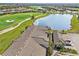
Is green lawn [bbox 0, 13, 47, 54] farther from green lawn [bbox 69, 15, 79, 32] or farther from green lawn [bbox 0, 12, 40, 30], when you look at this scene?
green lawn [bbox 69, 15, 79, 32]

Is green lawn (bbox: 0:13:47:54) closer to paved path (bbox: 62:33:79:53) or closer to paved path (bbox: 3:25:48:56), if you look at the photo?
paved path (bbox: 3:25:48:56)

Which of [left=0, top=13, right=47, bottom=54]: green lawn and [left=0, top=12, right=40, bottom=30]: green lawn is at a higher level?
[left=0, top=12, right=40, bottom=30]: green lawn

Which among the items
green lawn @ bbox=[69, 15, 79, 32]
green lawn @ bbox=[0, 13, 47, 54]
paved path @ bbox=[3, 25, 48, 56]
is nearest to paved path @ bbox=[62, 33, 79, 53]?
Result: green lawn @ bbox=[69, 15, 79, 32]

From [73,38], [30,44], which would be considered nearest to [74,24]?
[73,38]

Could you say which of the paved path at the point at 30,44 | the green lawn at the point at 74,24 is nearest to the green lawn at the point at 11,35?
the paved path at the point at 30,44

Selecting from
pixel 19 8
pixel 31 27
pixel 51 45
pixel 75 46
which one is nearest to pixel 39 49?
pixel 51 45

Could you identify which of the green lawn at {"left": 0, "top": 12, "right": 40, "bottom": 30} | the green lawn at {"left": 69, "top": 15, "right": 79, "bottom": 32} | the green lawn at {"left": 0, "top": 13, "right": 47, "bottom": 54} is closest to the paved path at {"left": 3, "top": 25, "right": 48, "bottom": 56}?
the green lawn at {"left": 0, "top": 13, "right": 47, "bottom": 54}
